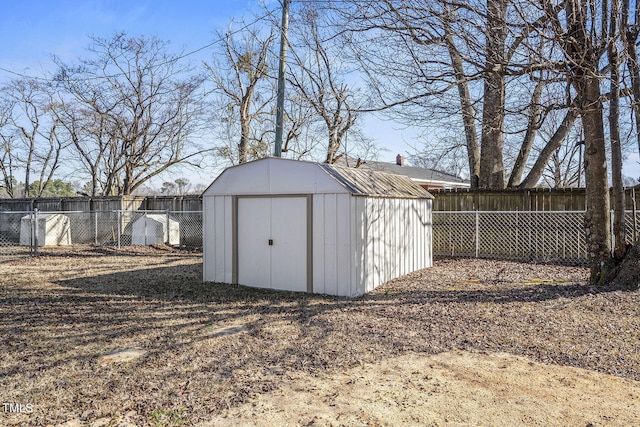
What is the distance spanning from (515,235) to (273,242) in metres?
6.20

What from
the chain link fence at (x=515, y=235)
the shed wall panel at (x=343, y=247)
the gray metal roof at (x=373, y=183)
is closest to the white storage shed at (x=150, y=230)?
the gray metal roof at (x=373, y=183)

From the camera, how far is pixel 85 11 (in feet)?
36.7

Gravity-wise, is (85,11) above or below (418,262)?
above

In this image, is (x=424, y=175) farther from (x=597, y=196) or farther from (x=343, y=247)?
(x=343, y=247)

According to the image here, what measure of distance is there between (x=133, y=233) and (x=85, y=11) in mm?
6133

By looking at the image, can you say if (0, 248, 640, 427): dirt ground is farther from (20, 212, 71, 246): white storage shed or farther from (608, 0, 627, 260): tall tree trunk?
(20, 212, 71, 246): white storage shed

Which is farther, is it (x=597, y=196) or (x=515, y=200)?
(x=515, y=200)

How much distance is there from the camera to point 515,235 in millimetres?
10414

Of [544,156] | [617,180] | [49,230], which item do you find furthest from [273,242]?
[49,230]

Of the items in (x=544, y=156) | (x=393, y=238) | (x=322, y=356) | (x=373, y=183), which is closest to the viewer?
(x=322, y=356)

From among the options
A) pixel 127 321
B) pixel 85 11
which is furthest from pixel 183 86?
pixel 127 321

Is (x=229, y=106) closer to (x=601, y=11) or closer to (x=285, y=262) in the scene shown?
(x=285, y=262)

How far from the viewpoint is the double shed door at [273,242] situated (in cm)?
691

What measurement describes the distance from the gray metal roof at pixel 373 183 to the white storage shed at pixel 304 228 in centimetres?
3
